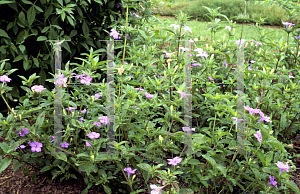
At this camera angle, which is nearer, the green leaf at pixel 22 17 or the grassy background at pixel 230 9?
the green leaf at pixel 22 17

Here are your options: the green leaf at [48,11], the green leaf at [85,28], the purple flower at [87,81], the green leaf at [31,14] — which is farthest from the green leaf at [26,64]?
the purple flower at [87,81]

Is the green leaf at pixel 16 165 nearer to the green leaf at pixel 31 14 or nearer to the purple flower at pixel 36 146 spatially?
the purple flower at pixel 36 146

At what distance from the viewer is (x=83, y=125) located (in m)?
1.62

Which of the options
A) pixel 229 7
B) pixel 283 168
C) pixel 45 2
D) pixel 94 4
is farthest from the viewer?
pixel 229 7

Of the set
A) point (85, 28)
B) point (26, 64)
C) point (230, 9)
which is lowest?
point (26, 64)

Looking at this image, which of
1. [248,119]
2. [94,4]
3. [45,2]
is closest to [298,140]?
Answer: [248,119]

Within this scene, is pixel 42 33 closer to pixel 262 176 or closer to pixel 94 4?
pixel 94 4

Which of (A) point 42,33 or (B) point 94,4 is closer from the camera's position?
(A) point 42,33

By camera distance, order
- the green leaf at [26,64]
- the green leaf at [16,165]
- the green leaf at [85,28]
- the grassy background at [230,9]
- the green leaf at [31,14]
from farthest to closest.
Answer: the grassy background at [230,9] < the green leaf at [85,28] < the green leaf at [26,64] < the green leaf at [31,14] < the green leaf at [16,165]

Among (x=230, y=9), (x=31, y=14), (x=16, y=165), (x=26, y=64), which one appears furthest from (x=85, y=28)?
(x=230, y=9)

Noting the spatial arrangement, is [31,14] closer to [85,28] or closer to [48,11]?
[48,11]

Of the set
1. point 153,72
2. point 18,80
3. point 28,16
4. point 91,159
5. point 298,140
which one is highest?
point 28,16

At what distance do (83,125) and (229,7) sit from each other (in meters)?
13.0

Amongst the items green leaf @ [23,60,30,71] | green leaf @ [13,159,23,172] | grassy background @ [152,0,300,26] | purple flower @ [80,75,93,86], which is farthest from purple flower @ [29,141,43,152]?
grassy background @ [152,0,300,26]
